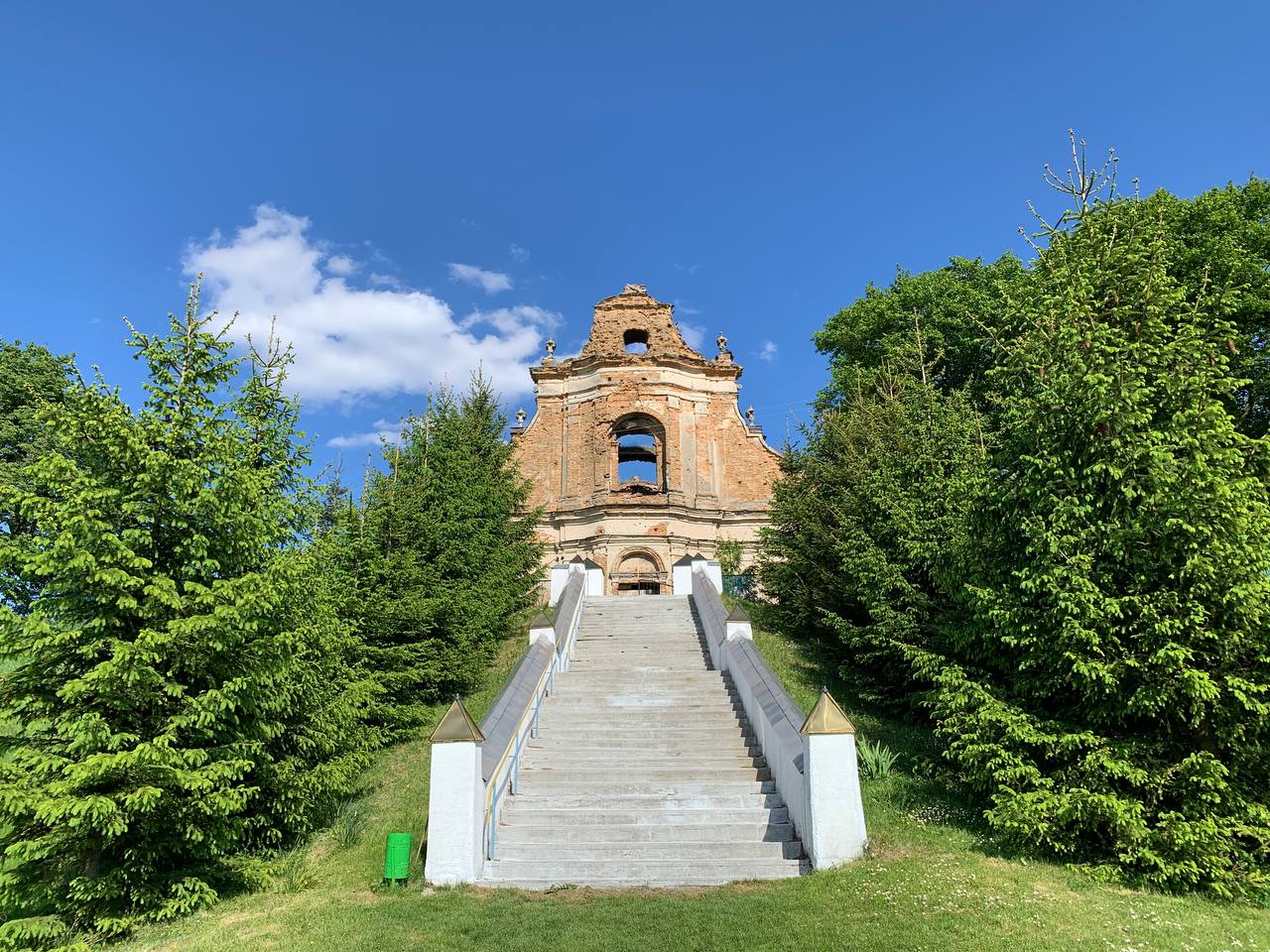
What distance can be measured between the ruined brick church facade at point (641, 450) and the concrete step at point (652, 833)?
16683 mm

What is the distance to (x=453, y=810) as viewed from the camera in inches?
313

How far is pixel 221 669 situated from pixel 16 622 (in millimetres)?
1729

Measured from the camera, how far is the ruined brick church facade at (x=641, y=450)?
2603 cm

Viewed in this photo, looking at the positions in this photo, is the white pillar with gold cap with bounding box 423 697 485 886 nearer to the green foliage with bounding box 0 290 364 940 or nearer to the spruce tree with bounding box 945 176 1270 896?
the green foliage with bounding box 0 290 364 940

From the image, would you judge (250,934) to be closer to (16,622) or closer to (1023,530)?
(16,622)

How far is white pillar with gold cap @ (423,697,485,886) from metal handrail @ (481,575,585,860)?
34 centimetres

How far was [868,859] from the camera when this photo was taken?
301 inches

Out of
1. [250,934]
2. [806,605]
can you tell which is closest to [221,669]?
[250,934]

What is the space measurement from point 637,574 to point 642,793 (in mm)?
16556

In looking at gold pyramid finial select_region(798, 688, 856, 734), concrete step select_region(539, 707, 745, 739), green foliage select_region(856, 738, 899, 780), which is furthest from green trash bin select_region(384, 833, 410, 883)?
green foliage select_region(856, 738, 899, 780)

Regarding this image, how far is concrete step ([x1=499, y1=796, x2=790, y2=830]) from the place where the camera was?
880 centimetres

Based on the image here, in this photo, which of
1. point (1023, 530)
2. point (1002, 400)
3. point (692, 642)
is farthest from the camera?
point (692, 642)

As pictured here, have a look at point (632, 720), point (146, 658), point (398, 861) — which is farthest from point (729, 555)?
point (146, 658)

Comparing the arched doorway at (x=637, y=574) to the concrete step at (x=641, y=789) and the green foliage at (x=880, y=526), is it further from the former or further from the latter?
the concrete step at (x=641, y=789)
